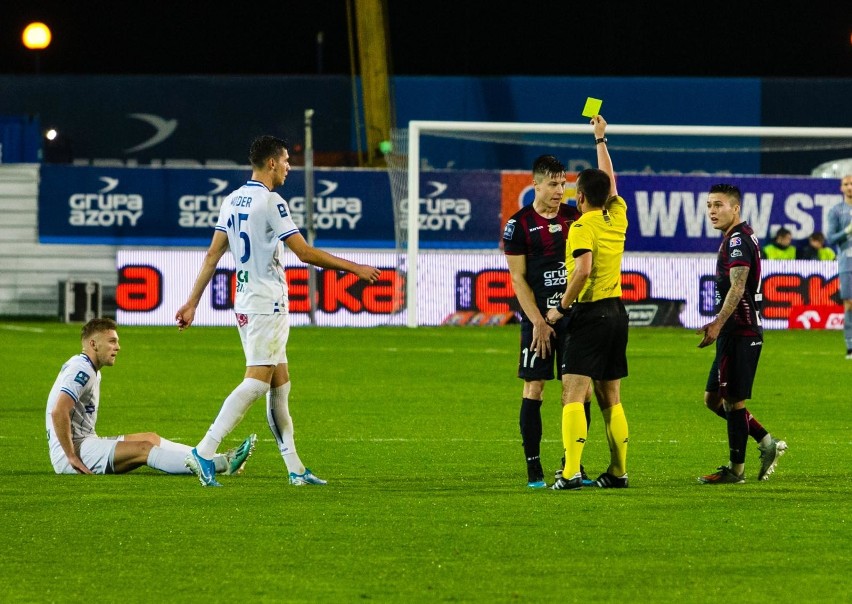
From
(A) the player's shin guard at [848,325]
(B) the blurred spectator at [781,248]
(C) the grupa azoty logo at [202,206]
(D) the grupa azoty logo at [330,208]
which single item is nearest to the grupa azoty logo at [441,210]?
(D) the grupa azoty logo at [330,208]

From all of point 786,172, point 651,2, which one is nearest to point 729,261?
point 786,172

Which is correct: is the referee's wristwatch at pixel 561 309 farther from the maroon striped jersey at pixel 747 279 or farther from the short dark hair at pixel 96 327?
the short dark hair at pixel 96 327

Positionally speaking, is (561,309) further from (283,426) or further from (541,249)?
(283,426)

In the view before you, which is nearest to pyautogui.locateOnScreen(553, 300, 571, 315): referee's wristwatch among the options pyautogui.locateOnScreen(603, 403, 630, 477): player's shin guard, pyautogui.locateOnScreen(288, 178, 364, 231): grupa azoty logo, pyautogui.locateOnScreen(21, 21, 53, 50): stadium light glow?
pyautogui.locateOnScreen(603, 403, 630, 477): player's shin guard

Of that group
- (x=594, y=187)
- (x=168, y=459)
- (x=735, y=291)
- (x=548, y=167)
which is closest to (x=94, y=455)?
(x=168, y=459)

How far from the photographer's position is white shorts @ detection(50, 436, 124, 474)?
9.18 metres

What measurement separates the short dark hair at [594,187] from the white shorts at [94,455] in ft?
10.3

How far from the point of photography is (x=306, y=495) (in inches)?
322

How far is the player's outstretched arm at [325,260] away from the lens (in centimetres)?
820

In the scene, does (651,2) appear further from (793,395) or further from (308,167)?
(793,395)

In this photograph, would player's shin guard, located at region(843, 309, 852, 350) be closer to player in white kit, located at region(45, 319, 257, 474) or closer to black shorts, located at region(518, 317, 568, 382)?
black shorts, located at region(518, 317, 568, 382)

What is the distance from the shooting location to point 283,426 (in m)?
8.69

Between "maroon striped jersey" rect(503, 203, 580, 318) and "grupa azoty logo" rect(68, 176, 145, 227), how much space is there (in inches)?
823

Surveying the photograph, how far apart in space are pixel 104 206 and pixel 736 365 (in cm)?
2120
